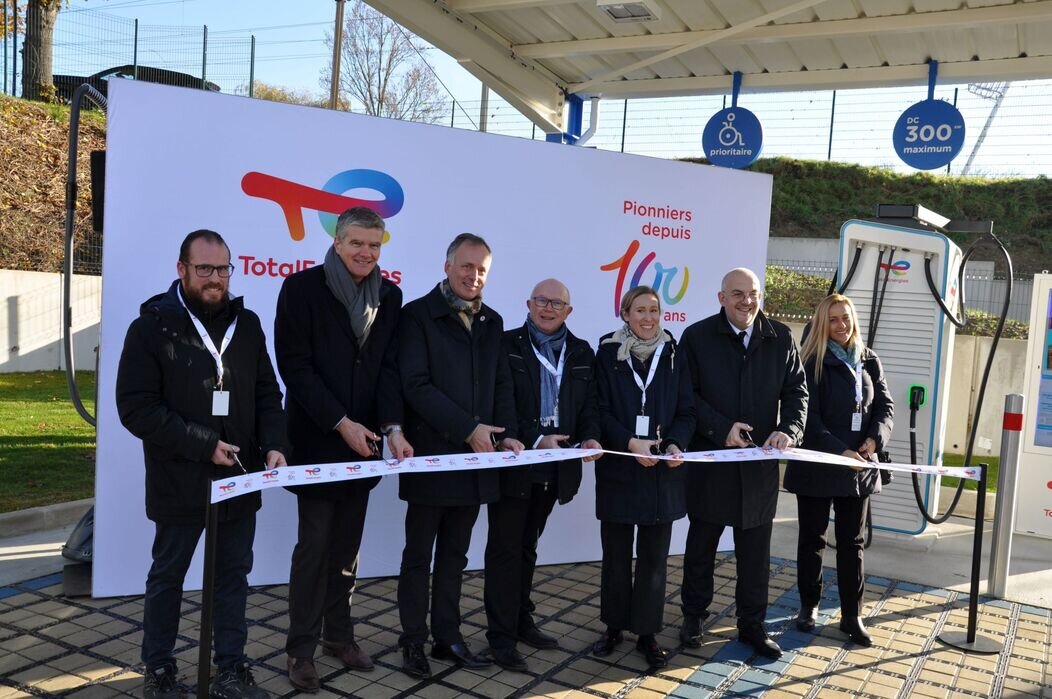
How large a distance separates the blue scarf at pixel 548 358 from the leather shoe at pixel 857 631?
1.97 meters

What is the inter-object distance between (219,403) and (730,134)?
25.5 ft

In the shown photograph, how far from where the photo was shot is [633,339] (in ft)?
13.5

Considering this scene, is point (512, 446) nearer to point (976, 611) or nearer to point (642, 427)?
point (642, 427)

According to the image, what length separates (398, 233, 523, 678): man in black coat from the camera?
12.2 feet

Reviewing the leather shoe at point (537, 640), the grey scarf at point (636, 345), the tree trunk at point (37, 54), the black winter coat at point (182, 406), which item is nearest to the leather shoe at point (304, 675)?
the black winter coat at point (182, 406)

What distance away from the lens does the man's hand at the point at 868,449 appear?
14.9 feet

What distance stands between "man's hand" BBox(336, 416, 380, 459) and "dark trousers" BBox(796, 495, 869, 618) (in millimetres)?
2409

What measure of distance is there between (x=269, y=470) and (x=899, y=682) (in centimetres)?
304

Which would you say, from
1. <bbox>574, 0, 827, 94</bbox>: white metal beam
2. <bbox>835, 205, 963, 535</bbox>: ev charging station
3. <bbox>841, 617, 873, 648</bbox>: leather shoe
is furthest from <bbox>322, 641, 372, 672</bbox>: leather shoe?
<bbox>574, 0, 827, 94</bbox>: white metal beam

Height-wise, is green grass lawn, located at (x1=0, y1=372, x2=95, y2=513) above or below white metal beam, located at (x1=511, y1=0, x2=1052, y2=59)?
below

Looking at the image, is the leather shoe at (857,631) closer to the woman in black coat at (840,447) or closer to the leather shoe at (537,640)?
the woman in black coat at (840,447)

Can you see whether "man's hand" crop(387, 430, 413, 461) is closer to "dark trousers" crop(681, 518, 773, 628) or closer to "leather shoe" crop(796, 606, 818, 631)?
"dark trousers" crop(681, 518, 773, 628)

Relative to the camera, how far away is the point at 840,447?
179 inches

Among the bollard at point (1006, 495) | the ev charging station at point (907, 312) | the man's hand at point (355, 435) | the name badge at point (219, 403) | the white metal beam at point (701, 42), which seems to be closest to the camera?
the name badge at point (219, 403)
